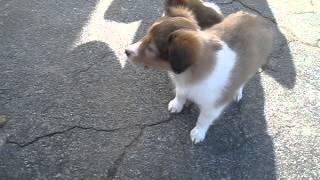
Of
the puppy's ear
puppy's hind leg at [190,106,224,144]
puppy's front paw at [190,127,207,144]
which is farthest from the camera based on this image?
puppy's front paw at [190,127,207,144]

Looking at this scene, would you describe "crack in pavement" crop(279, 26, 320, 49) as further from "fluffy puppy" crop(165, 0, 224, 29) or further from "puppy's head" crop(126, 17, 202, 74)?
"puppy's head" crop(126, 17, 202, 74)

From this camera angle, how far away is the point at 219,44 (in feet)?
8.34

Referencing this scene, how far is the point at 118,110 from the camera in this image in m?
3.13

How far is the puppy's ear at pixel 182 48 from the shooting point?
2.31 metres

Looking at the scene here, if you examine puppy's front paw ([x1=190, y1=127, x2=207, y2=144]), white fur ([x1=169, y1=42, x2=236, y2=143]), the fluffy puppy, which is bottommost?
puppy's front paw ([x1=190, y1=127, x2=207, y2=144])

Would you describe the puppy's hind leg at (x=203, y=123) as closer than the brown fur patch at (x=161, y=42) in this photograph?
No

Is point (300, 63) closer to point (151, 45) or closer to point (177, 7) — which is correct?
point (177, 7)

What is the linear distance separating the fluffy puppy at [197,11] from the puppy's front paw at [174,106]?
1.91 ft

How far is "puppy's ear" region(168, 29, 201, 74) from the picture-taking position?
2.31 metres

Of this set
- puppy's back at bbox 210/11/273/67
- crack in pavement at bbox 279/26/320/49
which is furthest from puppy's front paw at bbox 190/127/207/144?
crack in pavement at bbox 279/26/320/49

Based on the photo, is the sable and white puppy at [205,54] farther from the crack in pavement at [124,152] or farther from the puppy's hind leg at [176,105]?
the crack in pavement at [124,152]

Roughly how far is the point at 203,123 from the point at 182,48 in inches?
31.0

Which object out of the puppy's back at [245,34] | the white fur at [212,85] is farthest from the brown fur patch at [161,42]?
the puppy's back at [245,34]

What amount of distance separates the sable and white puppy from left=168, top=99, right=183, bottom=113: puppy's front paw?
0.19 m
